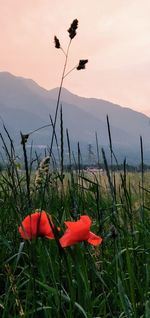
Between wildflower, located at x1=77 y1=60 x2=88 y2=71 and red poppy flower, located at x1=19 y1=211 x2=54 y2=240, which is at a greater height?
wildflower, located at x1=77 y1=60 x2=88 y2=71

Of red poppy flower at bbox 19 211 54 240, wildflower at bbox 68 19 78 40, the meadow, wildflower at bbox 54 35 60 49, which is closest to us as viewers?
the meadow

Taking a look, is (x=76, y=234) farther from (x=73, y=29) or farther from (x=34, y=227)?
(x=73, y=29)

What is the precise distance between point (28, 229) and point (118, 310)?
0.73 meters

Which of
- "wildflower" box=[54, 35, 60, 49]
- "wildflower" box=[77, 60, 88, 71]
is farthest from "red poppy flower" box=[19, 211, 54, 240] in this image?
"wildflower" box=[54, 35, 60, 49]

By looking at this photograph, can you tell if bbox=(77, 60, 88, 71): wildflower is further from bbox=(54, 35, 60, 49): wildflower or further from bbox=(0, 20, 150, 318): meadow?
bbox=(54, 35, 60, 49): wildflower

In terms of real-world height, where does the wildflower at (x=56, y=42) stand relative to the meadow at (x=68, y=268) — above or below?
above

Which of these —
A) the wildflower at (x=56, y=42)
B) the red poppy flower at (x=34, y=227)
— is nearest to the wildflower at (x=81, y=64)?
the wildflower at (x=56, y=42)

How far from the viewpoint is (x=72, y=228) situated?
5.88 feet

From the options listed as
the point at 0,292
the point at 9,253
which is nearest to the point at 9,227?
the point at 9,253

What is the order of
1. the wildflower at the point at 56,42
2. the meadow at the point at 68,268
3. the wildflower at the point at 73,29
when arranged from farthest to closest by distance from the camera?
the wildflower at the point at 56,42
the wildflower at the point at 73,29
the meadow at the point at 68,268

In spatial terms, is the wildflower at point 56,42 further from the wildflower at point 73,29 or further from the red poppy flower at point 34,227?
the red poppy flower at point 34,227

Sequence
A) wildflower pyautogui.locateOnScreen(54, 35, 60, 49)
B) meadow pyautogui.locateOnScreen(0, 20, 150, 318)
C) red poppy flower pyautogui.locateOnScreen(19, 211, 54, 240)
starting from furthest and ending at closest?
wildflower pyautogui.locateOnScreen(54, 35, 60, 49)
red poppy flower pyautogui.locateOnScreen(19, 211, 54, 240)
meadow pyautogui.locateOnScreen(0, 20, 150, 318)

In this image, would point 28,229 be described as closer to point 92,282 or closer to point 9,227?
point 92,282

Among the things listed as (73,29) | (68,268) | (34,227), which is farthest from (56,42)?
(68,268)
